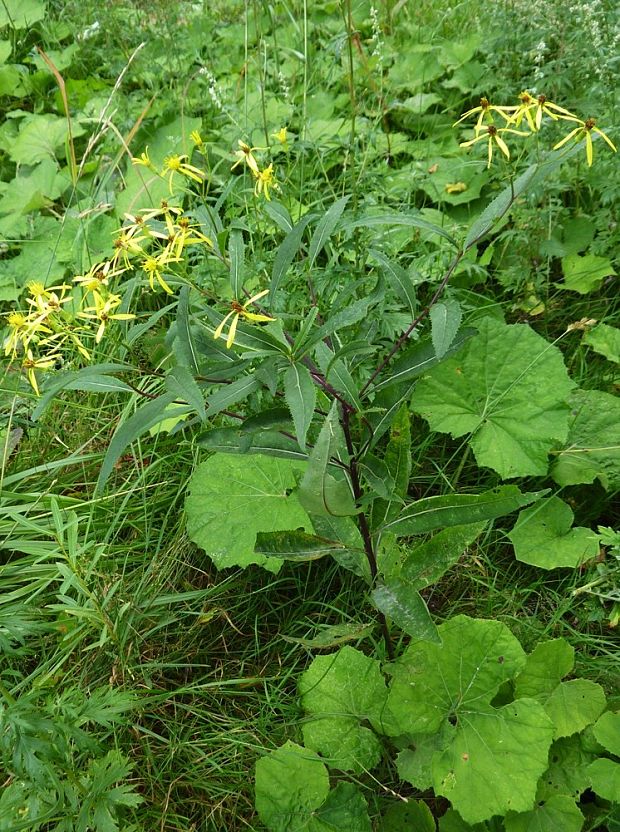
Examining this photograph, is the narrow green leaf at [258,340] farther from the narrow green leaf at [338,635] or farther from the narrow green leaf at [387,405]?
the narrow green leaf at [338,635]

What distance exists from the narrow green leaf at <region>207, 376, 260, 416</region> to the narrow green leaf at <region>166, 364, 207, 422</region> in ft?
0.12

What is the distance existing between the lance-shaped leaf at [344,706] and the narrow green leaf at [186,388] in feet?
2.35

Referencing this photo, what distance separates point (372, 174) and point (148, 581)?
1213 millimetres

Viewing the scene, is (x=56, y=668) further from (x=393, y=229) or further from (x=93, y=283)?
(x=393, y=229)

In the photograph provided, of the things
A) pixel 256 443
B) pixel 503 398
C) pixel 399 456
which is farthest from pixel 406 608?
pixel 503 398

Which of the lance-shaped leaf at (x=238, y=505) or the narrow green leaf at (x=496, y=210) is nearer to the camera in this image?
the narrow green leaf at (x=496, y=210)

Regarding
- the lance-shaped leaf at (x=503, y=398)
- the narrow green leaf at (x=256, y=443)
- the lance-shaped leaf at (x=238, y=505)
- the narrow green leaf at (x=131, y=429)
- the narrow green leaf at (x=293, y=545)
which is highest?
the narrow green leaf at (x=131, y=429)

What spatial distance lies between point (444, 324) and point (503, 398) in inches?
32.1

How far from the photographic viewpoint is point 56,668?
5.44 ft

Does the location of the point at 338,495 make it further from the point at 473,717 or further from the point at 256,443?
the point at 473,717

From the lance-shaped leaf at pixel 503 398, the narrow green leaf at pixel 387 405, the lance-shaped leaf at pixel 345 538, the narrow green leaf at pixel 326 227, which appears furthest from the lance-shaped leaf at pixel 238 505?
the narrow green leaf at pixel 326 227

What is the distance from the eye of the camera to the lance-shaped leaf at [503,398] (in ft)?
5.85

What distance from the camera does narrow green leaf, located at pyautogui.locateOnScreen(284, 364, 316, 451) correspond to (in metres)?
1.01

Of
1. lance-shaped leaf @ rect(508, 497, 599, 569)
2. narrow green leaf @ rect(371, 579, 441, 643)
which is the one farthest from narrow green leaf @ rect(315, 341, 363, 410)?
lance-shaped leaf @ rect(508, 497, 599, 569)
